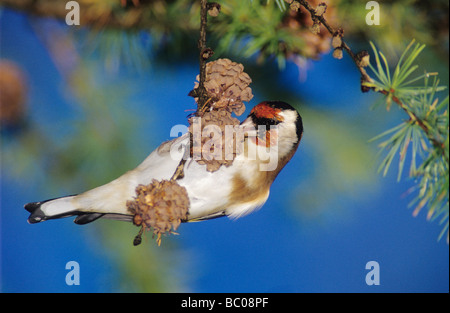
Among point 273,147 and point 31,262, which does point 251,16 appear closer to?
point 273,147

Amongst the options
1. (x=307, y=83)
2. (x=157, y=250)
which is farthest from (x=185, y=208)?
(x=307, y=83)

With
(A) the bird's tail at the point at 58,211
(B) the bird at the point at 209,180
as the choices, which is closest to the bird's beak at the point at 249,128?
(B) the bird at the point at 209,180

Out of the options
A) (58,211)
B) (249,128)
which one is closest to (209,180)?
(249,128)

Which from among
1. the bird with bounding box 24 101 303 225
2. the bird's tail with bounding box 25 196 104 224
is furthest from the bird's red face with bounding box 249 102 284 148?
the bird's tail with bounding box 25 196 104 224

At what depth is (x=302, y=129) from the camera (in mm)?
635

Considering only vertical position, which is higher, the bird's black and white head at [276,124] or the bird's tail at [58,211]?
the bird's black and white head at [276,124]

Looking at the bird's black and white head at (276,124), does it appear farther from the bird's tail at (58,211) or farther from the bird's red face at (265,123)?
the bird's tail at (58,211)

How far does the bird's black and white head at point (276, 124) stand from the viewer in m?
0.57

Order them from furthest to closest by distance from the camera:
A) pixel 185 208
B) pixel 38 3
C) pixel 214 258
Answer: pixel 214 258
pixel 38 3
pixel 185 208

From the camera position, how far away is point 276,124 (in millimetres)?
578

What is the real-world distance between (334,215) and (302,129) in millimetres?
155

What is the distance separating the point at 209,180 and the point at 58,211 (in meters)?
0.22

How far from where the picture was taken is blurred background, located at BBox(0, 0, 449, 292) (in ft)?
1.94

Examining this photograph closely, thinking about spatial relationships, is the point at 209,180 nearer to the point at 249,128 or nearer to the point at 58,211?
the point at 249,128
